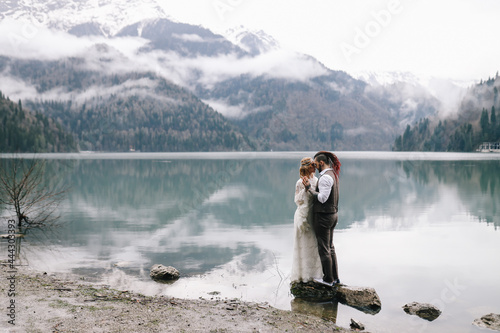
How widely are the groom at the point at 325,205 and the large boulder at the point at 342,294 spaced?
0.72 feet

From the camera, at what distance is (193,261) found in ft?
51.5

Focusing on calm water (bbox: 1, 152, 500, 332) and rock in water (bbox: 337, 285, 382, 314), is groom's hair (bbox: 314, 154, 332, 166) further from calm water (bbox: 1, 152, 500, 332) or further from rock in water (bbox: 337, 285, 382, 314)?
calm water (bbox: 1, 152, 500, 332)

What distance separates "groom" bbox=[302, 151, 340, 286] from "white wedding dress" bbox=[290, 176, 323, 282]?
159 mm

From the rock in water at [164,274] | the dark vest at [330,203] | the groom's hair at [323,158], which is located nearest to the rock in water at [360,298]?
the dark vest at [330,203]

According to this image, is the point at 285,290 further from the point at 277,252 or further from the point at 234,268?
the point at 277,252

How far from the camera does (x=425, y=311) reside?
10328 mm

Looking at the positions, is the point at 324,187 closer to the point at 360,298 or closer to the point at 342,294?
the point at 342,294

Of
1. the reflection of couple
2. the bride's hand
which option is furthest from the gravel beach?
the bride's hand

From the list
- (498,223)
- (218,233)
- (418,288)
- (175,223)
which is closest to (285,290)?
(418,288)

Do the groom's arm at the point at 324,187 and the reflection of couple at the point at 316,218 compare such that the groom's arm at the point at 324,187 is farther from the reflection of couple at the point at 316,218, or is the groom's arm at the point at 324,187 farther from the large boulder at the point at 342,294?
the large boulder at the point at 342,294

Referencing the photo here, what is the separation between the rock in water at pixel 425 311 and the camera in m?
10.2

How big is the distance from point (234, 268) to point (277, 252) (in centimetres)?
296

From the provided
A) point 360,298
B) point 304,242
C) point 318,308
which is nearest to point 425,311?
point 360,298

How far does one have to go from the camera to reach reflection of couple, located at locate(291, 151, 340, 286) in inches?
413
